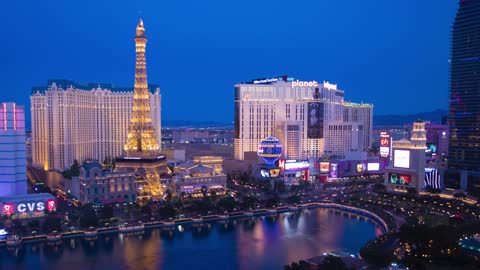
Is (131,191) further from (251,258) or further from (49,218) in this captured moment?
(251,258)

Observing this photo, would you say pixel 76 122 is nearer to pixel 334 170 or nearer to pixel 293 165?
pixel 293 165

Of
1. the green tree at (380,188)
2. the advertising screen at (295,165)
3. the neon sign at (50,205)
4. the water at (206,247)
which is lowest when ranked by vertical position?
the water at (206,247)

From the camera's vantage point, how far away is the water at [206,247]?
20.8 m

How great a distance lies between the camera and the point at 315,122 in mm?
49719

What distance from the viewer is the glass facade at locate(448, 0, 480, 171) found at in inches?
1465

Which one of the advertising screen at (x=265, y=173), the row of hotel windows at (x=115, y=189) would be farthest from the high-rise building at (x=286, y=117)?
the row of hotel windows at (x=115, y=189)

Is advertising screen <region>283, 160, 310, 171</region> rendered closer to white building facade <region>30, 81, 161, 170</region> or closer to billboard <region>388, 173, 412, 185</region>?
billboard <region>388, 173, 412, 185</region>

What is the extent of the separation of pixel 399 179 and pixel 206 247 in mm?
19052

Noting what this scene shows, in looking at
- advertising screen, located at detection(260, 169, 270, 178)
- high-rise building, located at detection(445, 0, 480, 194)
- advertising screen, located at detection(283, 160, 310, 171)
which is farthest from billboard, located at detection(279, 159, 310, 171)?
high-rise building, located at detection(445, 0, 480, 194)

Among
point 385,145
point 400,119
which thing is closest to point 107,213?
point 385,145

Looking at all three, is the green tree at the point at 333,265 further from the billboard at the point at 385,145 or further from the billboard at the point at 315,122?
the billboard at the point at 385,145

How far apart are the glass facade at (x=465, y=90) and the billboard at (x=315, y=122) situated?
13851 mm

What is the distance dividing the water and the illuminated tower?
1023 centimetres

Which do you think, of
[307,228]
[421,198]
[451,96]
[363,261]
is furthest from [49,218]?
[451,96]
